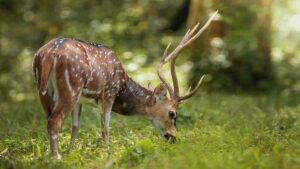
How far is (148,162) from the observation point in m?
6.89

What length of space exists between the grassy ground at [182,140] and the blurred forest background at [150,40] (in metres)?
2.71

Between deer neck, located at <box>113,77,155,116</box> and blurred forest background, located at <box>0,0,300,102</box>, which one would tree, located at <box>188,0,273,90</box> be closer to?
blurred forest background, located at <box>0,0,300,102</box>

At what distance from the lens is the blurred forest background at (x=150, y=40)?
50.1 ft

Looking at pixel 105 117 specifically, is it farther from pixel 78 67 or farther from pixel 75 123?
pixel 78 67

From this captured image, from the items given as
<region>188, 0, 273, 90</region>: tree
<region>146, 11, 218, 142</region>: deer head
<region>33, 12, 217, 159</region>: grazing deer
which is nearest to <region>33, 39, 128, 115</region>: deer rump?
<region>33, 12, 217, 159</region>: grazing deer

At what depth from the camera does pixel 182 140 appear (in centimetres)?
858

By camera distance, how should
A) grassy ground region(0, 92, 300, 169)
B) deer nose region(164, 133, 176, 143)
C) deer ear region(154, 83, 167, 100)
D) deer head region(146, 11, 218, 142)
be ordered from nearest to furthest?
1. grassy ground region(0, 92, 300, 169)
2. deer nose region(164, 133, 176, 143)
3. deer head region(146, 11, 218, 142)
4. deer ear region(154, 83, 167, 100)

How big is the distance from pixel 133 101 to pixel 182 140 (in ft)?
3.01

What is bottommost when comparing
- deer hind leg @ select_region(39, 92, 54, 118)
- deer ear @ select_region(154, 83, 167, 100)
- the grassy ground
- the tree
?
the grassy ground

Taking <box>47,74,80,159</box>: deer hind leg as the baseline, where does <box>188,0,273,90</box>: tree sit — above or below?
above

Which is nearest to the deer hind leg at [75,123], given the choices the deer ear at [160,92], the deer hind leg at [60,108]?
the deer hind leg at [60,108]

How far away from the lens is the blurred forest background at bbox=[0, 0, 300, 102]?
15.3 metres

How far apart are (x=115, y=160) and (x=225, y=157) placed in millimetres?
1106

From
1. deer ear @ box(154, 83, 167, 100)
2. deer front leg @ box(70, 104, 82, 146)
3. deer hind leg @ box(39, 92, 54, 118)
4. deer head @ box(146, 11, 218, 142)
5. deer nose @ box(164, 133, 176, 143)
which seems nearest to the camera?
deer hind leg @ box(39, 92, 54, 118)
